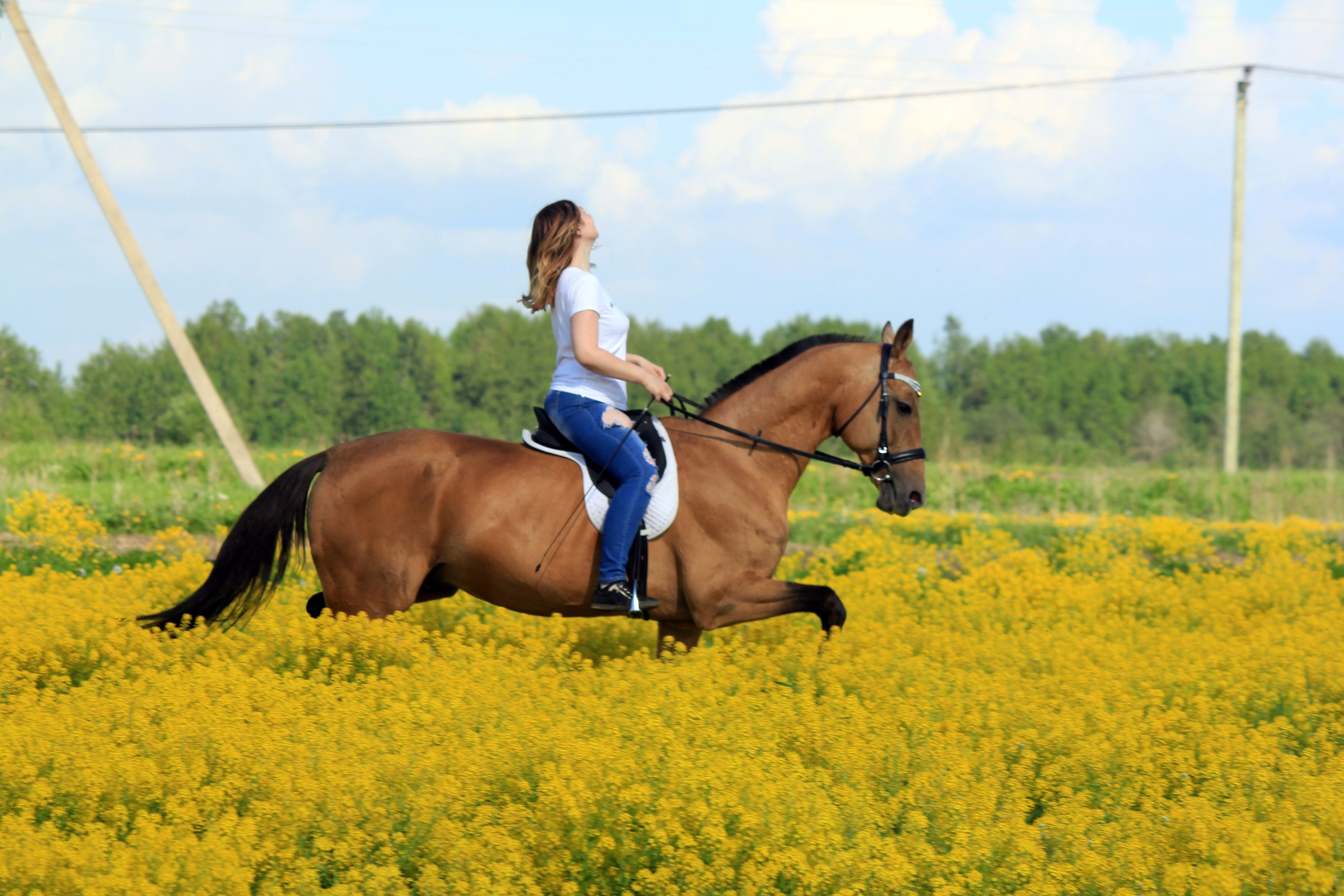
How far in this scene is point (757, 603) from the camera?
18.2 feet

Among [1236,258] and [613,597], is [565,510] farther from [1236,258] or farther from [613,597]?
[1236,258]

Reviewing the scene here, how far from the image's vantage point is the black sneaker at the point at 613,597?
17.7 feet

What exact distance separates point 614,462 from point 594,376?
0.43 metres

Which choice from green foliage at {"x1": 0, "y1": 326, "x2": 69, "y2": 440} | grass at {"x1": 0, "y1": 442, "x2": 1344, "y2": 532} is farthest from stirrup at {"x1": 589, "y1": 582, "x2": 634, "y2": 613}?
green foliage at {"x1": 0, "y1": 326, "x2": 69, "y2": 440}

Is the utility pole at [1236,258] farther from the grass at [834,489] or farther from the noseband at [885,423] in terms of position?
the noseband at [885,423]

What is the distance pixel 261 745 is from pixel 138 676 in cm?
178

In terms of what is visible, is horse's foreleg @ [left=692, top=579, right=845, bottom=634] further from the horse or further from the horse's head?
the horse's head

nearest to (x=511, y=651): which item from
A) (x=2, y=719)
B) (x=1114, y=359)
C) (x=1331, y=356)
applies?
(x=2, y=719)

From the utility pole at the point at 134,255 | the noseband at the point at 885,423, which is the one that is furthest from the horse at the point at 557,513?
the utility pole at the point at 134,255

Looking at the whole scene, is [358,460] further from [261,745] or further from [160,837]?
[160,837]

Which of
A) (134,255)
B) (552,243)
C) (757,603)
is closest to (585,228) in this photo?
(552,243)

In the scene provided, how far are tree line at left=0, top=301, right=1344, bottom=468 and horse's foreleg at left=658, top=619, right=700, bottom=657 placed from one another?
35.8 ft

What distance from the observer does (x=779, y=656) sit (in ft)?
19.2

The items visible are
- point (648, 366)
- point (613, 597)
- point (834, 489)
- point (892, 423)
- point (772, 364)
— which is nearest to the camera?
point (613, 597)
